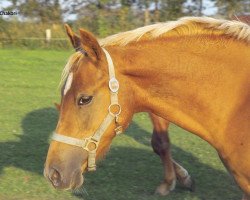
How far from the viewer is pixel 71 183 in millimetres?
3250

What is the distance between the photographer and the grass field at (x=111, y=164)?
526cm

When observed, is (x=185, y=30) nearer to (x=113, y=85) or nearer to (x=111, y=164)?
(x=113, y=85)

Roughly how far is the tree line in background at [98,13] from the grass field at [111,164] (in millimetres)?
12524

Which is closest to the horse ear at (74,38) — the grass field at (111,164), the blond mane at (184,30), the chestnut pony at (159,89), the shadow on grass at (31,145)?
the chestnut pony at (159,89)

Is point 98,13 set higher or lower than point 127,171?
lower

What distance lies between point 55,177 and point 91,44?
2.85 ft

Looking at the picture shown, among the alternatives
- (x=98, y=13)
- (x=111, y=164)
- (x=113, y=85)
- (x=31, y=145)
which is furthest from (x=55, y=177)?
(x=98, y=13)

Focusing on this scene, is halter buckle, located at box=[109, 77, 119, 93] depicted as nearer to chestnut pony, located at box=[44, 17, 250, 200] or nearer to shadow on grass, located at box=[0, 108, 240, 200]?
chestnut pony, located at box=[44, 17, 250, 200]

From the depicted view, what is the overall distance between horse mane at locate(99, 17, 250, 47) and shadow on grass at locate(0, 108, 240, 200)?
2.18 meters

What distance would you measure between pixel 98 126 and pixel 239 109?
0.92 metres

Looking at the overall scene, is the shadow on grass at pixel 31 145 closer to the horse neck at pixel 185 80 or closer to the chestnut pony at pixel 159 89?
the chestnut pony at pixel 159 89

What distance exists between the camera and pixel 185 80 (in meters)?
3.34

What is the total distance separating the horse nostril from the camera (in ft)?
10.5

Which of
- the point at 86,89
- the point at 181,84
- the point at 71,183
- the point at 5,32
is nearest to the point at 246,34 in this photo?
the point at 181,84
